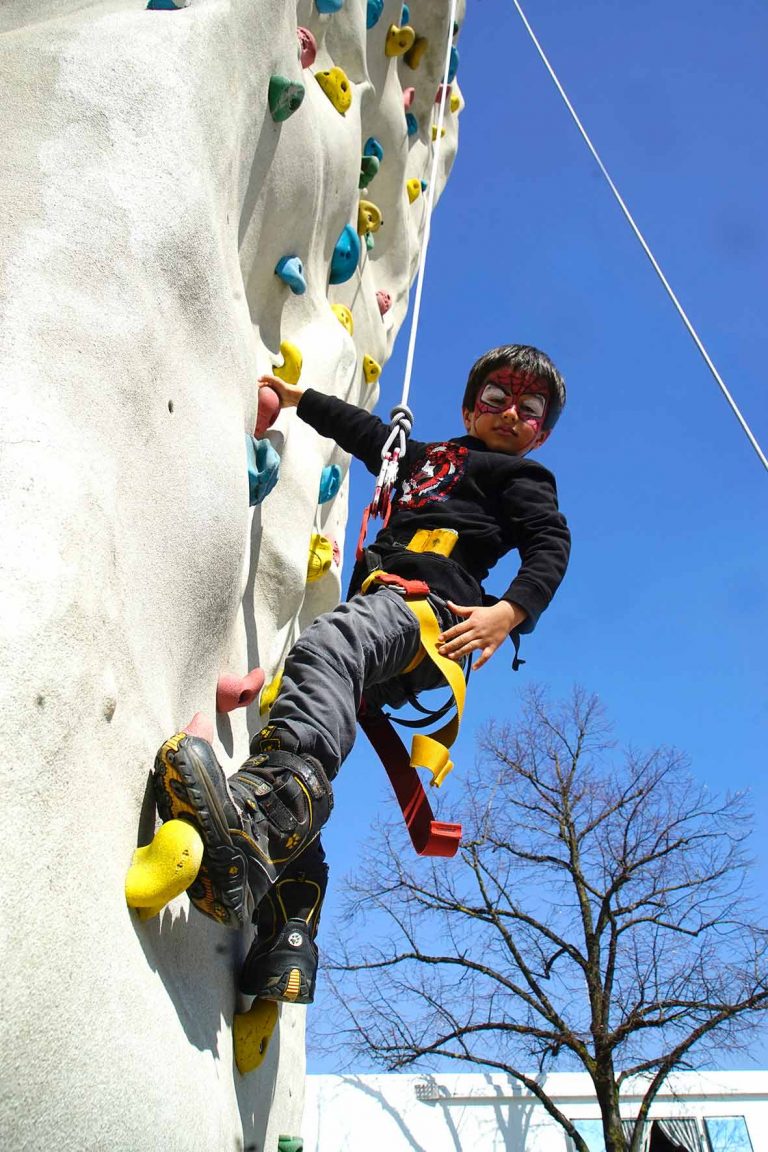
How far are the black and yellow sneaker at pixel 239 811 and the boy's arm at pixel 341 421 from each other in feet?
3.24

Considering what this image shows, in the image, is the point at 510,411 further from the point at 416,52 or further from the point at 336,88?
the point at 416,52

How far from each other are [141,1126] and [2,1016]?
0.27m

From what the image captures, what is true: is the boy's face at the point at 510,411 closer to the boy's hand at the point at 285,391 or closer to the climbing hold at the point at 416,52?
the boy's hand at the point at 285,391

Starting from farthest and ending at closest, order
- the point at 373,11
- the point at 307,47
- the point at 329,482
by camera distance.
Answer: the point at 373,11 → the point at 329,482 → the point at 307,47

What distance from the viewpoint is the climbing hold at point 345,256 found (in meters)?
3.06

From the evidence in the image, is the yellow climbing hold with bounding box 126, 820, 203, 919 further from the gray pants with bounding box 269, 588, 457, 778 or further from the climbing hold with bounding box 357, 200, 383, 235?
the climbing hold with bounding box 357, 200, 383, 235

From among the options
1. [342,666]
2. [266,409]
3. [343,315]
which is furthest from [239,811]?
[343,315]

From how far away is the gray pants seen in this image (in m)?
1.53

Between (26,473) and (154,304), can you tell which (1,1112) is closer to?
(26,473)

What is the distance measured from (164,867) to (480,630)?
0.90 meters

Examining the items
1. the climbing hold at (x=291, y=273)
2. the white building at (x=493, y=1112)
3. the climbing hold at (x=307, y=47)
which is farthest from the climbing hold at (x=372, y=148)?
the white building at (x=493, y=1112)

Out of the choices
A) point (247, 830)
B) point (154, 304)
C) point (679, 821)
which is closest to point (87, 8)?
point (154, 304)

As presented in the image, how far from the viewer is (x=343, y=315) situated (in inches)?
121

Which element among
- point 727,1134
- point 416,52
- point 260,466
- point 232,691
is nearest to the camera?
point 232,691
